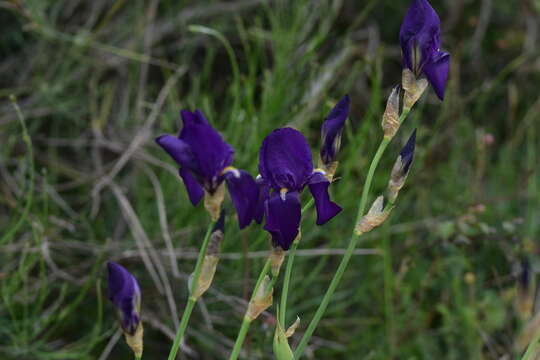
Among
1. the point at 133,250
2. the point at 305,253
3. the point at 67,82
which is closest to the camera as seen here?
the point at 305,253

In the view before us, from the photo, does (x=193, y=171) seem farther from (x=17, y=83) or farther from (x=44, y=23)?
(x=17, y=83)

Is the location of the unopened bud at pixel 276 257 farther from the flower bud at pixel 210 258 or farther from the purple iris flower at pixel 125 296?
the purple iris flower at pixel 125 296

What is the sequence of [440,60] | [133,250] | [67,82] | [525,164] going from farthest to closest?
[525,164] < [67,82] < [133,250] < [440,60]

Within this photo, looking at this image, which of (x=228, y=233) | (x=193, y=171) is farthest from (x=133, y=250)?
(x=193, y=171)

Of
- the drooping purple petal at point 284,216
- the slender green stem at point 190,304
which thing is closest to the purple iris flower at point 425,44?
the drooping purple petal at point 284,216

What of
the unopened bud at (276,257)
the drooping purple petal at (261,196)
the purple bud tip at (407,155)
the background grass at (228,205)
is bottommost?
the background grass at (228,205)

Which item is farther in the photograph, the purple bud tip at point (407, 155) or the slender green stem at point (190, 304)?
the purple bud tip at point (407, 155)

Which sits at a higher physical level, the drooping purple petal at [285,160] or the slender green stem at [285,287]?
the drooping purple petal at [285,160]

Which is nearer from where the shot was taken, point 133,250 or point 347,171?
point 347,171
